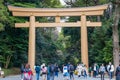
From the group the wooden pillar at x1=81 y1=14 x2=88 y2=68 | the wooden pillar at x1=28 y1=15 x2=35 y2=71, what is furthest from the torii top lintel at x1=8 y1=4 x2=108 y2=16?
the wooden pillar at x1=81 y1=14 x2=88 y2=68

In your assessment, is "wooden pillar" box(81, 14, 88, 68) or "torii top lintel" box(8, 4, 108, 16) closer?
"wooden pillar" box(81, 14, 88, 68)

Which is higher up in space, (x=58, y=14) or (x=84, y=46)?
(x=58, y=14)

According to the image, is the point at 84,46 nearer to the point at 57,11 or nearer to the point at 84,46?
the point at 84,46

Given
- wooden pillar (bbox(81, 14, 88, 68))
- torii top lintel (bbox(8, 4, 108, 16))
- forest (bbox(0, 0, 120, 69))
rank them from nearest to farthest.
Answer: forest (bbox(0, 0, 120, 69)) < wooden pillar (bbox(81, 14, 88, 68)) < torii top lintel (bbox(8, 4, 108, 16))

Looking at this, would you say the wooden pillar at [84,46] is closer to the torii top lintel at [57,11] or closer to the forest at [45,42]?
the torii top lintel at [57,11]

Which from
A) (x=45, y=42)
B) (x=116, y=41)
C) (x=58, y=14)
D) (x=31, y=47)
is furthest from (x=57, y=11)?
(x=45, y=42)

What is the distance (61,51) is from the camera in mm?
68750

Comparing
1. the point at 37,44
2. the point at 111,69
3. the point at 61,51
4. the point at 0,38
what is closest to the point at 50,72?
the point at 111,69

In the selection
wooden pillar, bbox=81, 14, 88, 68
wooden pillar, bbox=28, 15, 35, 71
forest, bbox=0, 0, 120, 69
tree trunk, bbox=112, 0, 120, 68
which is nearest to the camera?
tree trunk, bbox=112, 0, 120, 68

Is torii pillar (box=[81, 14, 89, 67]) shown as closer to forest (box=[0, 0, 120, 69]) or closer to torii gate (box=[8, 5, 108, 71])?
torii gate (box=[8, 5, 108, 71])

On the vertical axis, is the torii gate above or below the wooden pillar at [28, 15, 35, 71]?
above

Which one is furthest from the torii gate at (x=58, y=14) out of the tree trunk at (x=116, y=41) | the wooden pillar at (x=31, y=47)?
the tree trunk at (x=116, y=41)

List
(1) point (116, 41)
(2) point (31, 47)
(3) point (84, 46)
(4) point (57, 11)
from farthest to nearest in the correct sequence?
(4) point (57, 11)
(2) point (31, 47)
(3) point (84, 46)
(1) point (116, 41)

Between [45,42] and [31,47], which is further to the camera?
[45,42]
